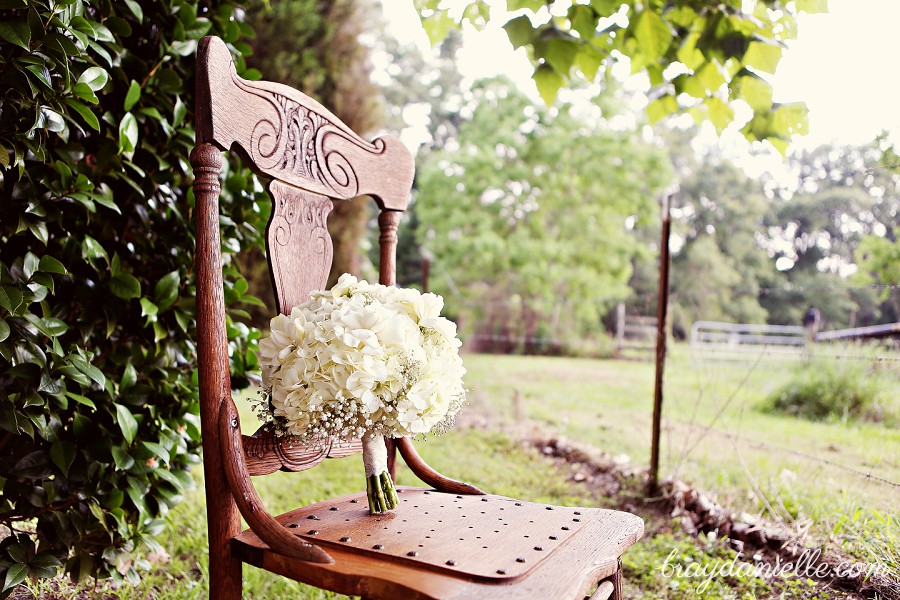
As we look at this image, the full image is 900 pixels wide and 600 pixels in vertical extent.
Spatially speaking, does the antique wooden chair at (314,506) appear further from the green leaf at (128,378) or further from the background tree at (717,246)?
the background tree at (717,246)

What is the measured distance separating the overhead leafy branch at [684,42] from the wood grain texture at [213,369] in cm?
104

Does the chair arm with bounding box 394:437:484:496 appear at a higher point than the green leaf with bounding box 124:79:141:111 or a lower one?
lower

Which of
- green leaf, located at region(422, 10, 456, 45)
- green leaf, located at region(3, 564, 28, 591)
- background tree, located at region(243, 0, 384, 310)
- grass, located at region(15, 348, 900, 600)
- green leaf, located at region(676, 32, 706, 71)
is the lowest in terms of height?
grass, located at region(15, 348, 900, 600)

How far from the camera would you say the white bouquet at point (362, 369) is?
108 cm

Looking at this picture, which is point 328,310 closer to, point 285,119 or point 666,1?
point 285,119

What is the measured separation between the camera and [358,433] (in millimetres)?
1125

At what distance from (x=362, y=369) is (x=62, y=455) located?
0.87 m

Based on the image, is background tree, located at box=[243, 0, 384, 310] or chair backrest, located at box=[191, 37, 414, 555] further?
background tree, located at box=[243, 0, 384, 310]

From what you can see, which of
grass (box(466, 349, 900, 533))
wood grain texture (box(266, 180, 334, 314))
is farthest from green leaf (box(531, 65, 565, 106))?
grass (box(466, 349, 900, 533))

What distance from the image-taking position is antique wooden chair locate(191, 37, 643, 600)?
94 centimetres

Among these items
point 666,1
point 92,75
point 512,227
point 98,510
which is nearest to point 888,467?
point 666,1

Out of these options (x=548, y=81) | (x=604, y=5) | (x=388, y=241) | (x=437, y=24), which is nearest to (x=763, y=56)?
(x=604, y=5)

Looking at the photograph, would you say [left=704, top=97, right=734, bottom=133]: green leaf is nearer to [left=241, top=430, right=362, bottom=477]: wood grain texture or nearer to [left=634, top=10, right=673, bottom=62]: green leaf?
[left=634, top=10, right=673, bottom=62]: green leaf

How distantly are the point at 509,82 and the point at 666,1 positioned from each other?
989 cm
